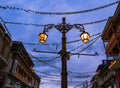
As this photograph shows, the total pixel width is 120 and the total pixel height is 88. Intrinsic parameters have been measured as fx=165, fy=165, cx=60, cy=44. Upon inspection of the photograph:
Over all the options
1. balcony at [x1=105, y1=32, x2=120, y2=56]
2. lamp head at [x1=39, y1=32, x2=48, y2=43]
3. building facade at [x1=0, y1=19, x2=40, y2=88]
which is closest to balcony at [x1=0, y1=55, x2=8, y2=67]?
building facade at [x1=0, y1=19, x2=40, y2=88]

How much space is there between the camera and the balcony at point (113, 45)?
17031 mm

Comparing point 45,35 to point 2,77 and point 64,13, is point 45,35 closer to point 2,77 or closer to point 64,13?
point 64,13

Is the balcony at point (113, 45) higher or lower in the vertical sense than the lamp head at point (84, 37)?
higher

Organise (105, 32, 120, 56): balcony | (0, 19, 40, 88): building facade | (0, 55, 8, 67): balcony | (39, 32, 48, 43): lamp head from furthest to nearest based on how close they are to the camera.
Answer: (0, 19, 40, 88): building facade, (0, 55, 8, 67): balcony, (105, 32, 120, 56): balcony, (39, 32, 48, 43): lamp head

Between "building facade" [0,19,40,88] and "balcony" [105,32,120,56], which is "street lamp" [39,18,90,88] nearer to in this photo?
"balcony" [105,32,120,56]

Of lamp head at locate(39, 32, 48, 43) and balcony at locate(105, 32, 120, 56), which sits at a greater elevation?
balcony at locate(105, 32, 120, 56)

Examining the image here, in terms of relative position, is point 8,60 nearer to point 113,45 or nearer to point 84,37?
point 113,45

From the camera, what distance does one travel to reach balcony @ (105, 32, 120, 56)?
17.0 metres

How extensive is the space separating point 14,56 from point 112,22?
532 inches

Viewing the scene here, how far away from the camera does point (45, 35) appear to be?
8.13m

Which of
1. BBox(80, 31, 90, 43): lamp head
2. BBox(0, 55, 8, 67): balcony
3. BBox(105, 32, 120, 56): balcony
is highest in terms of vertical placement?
BBox(105, 32, 120, 56): balcony

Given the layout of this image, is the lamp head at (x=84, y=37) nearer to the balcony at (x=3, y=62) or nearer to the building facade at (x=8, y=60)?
the building facade at (x=8, y=60)

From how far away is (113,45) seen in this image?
18.8 metres

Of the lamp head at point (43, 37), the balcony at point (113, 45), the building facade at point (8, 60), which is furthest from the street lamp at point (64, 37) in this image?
the building facade at point (8, 60)
